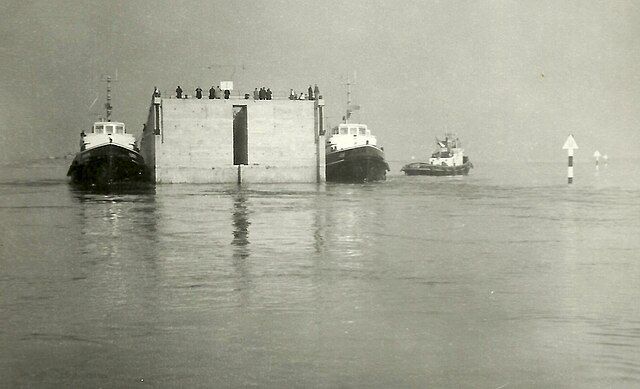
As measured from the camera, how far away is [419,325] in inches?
292

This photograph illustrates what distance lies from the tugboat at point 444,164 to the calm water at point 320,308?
61123 mm

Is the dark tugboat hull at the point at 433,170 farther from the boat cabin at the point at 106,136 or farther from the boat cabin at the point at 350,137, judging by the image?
the boat cabin at the point at 106,136

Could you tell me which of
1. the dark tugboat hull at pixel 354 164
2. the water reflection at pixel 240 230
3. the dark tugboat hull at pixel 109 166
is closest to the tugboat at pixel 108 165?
the dark tugboat hull at pixel 109 166

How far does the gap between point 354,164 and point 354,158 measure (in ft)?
1.52

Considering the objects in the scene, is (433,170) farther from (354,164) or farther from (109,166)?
(109,166)

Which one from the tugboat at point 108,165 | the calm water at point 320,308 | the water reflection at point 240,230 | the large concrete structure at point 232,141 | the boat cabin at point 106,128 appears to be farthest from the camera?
the boat cabin at point 106,128

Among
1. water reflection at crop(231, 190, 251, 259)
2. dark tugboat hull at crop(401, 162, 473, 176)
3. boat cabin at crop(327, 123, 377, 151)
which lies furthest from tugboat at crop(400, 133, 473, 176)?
water reflection at crop(231, 190, 251, 259)

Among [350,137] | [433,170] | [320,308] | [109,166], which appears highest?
[350,137]

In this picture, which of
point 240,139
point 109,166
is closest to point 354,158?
point 240,139

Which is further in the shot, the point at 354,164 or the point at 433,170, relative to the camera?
the point at 433,170

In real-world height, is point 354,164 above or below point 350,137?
below

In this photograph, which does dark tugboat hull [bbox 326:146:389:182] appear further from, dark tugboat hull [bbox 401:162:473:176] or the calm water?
the calm water

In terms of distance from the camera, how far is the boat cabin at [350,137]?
2359 inches

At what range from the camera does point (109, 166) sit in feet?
167
